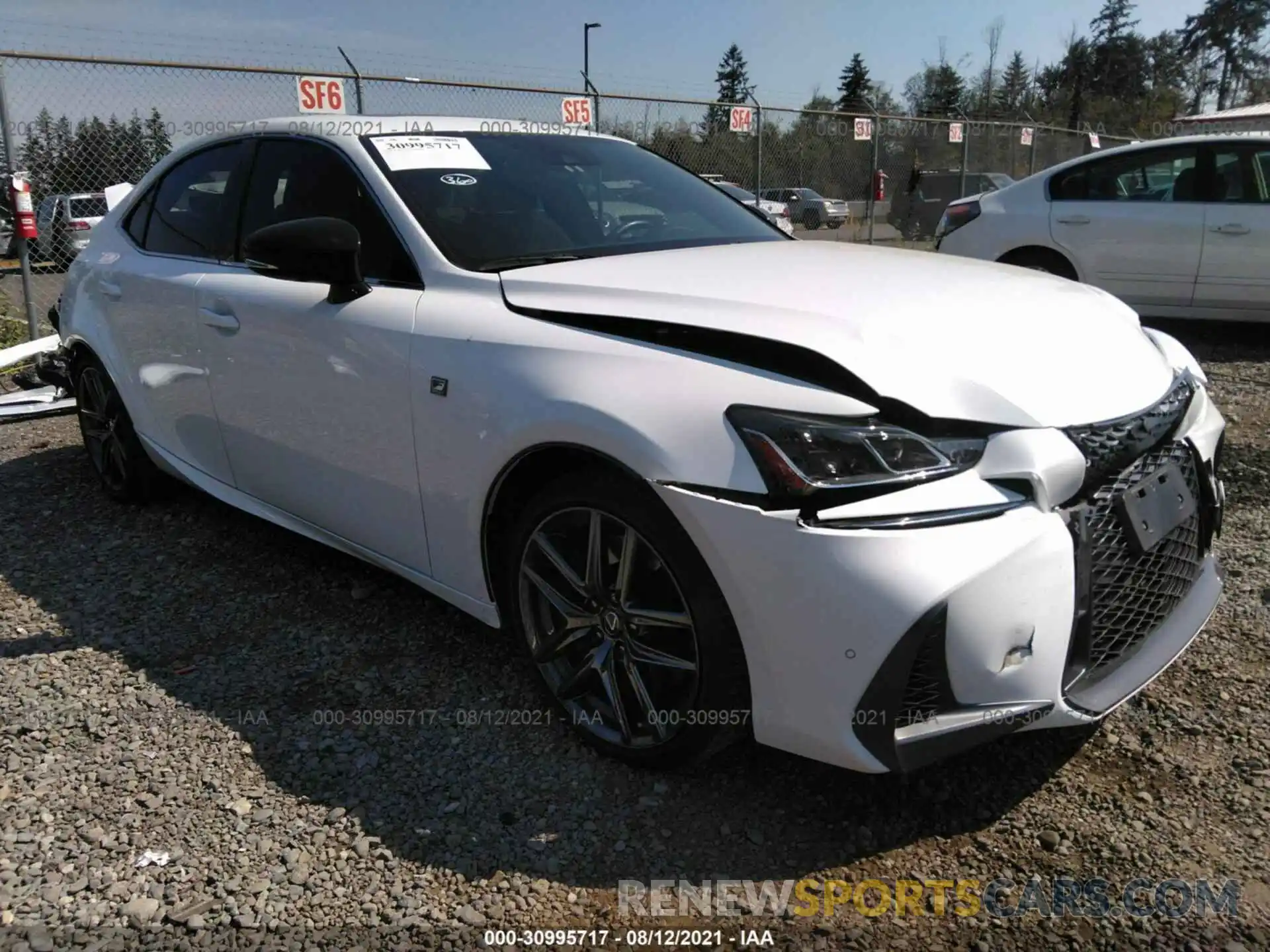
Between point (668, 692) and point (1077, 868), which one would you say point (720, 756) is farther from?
point (1077, 868)

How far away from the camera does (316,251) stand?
8.64ft

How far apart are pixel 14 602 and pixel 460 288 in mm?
2290

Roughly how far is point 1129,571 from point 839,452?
0.75 m

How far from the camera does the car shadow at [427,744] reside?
2211 mm

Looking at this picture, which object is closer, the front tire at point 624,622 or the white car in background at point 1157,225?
the front tire at point 624,622

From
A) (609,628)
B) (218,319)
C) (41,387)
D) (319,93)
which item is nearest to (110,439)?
(218,319)

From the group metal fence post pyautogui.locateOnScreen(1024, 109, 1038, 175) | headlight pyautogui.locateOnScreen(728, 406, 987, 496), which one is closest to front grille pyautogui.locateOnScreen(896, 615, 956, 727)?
headlight pyautogui.locateOnScreen(728, 406, 987, 496)

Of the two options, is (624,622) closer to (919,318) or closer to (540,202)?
(919,318)

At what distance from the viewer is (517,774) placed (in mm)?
2471

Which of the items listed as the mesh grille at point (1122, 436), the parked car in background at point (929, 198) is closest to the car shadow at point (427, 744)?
the mesh grille at point (1122, 436)

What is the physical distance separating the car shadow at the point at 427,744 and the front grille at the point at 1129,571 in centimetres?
45

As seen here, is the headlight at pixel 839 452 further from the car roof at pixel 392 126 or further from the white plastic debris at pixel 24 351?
the white plastic debris at pixel 24 351

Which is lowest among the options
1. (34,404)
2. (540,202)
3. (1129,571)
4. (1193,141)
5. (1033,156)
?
(34,404)

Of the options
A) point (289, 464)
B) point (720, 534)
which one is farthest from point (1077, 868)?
point (289, 464)
